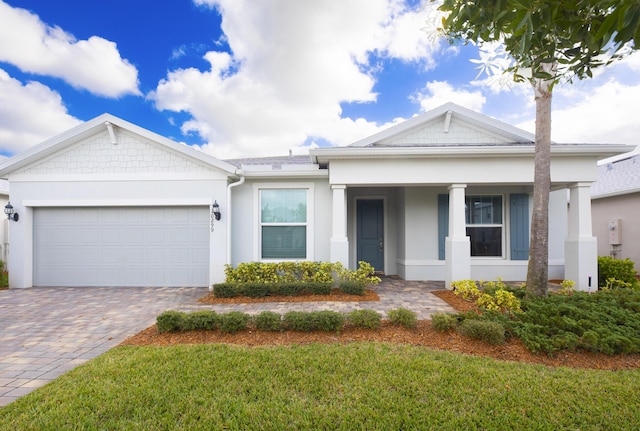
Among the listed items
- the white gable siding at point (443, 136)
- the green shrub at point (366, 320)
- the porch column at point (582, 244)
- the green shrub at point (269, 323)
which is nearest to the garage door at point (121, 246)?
the green shrub at point (269, 323)

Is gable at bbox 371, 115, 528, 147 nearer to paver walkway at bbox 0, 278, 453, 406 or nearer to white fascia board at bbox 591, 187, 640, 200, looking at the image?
paver walkway at bbox 0, 278, 453, 406

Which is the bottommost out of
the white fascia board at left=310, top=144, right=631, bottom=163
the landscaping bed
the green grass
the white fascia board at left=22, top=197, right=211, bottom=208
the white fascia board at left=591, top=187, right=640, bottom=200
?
the landscaping bed

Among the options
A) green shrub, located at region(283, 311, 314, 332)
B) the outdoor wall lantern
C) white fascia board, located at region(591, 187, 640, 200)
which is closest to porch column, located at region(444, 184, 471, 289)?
green shrub, located at region(283, 311, 314, 332)

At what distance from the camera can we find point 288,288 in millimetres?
6418

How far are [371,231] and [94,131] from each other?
27.8 feet

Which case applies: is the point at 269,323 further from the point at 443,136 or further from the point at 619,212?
the point at 619,212

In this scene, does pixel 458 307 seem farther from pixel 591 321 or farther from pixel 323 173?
pixel 323 173

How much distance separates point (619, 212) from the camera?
11.0 meters

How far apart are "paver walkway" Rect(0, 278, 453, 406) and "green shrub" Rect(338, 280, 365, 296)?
0.48m

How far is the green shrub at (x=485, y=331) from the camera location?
3693 mm

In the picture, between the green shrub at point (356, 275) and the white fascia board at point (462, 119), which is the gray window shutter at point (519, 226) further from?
the green shrub at point (356, 275)

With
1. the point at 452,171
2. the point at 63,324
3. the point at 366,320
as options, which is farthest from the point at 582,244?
the point at 63,324

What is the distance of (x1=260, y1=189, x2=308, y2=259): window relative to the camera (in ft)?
25.9

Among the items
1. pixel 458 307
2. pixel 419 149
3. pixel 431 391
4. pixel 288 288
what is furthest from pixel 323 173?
pixel 431 391
